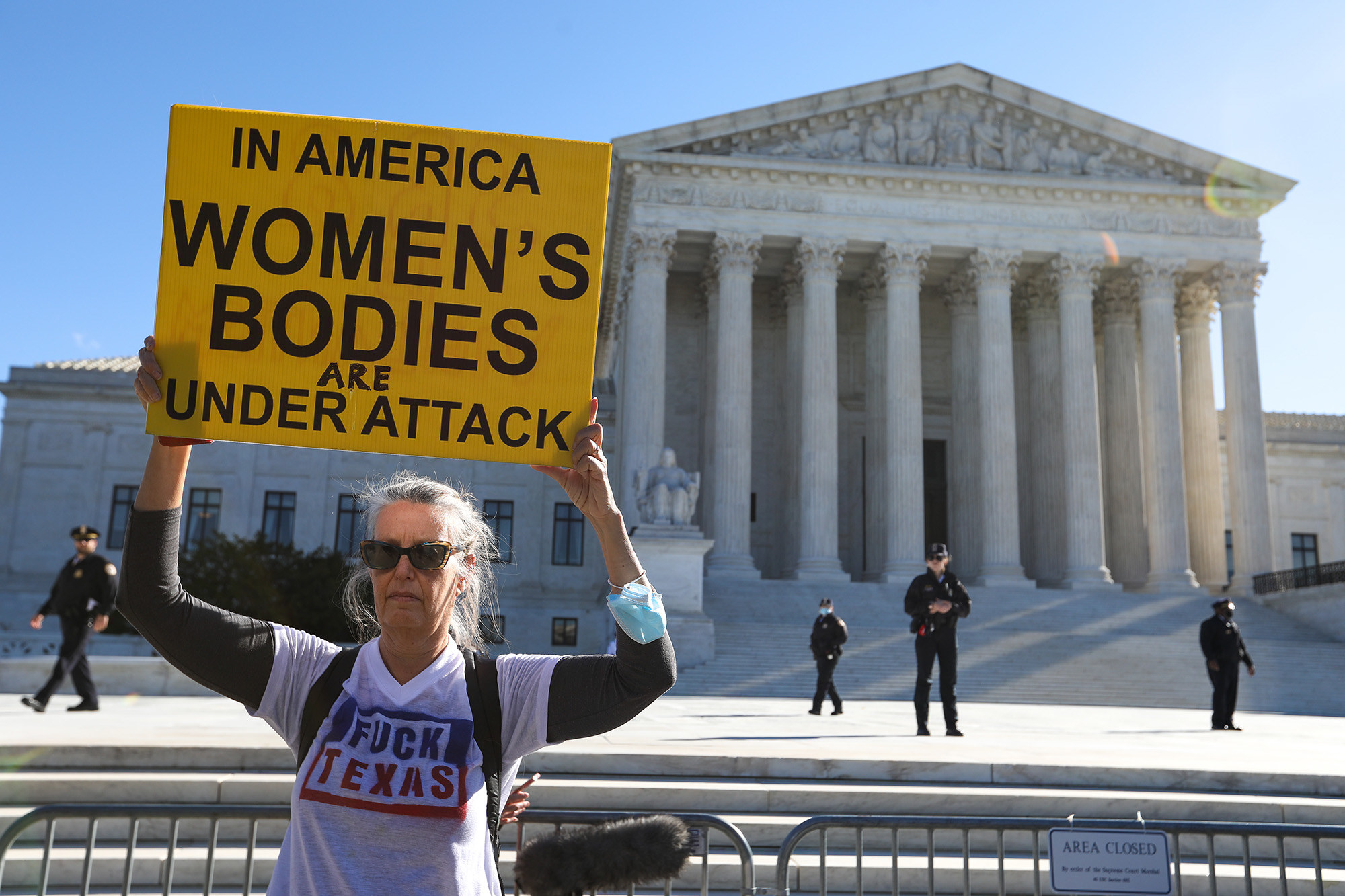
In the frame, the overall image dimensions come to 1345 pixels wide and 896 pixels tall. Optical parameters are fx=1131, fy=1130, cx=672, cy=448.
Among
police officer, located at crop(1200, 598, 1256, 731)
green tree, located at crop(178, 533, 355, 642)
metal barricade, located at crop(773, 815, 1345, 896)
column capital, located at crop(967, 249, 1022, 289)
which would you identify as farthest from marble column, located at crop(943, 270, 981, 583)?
metal barricade, located at crop(773, 815, 1345, 896)

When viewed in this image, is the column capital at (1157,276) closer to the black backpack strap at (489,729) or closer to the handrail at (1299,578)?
the handrail at (1299,578)

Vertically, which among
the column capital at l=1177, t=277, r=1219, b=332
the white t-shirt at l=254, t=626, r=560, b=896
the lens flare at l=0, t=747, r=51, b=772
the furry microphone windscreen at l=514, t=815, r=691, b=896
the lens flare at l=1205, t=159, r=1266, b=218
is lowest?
the lens flare at l=0, t=747, r=51, b=772

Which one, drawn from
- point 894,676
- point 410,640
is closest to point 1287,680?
point 894,676

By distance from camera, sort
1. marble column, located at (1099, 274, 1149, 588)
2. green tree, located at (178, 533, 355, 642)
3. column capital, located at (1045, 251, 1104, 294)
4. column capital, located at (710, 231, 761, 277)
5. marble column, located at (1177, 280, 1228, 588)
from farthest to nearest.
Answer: marble column, located at (1099, 274, 1149, 588) < marble column, located at (1177, 280, 1228, 588) < column capital, located at (1045, 251, 1104, 294) < column capital, located at (710, 231, 761, 277) < green tree, located at (178, 533, 355, 642)

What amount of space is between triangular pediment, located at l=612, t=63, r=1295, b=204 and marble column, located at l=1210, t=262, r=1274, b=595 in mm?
3747

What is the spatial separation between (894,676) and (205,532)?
29.3 meters

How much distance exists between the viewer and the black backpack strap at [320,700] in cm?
299

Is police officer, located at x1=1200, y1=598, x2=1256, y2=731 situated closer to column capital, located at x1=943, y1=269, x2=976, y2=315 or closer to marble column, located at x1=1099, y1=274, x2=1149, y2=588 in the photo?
column capital, located at x1=943, y1=269, x2=976, y2=315

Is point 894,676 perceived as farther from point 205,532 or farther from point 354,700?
point 205,532

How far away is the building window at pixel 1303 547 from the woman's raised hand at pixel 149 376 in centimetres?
5587

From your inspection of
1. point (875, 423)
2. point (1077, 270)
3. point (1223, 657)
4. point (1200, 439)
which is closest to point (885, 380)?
point (875, 423)

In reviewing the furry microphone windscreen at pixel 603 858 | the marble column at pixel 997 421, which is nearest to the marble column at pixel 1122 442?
the marble column at pixel 997 421

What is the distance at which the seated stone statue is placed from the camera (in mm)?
27375

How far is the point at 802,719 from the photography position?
624 inches
